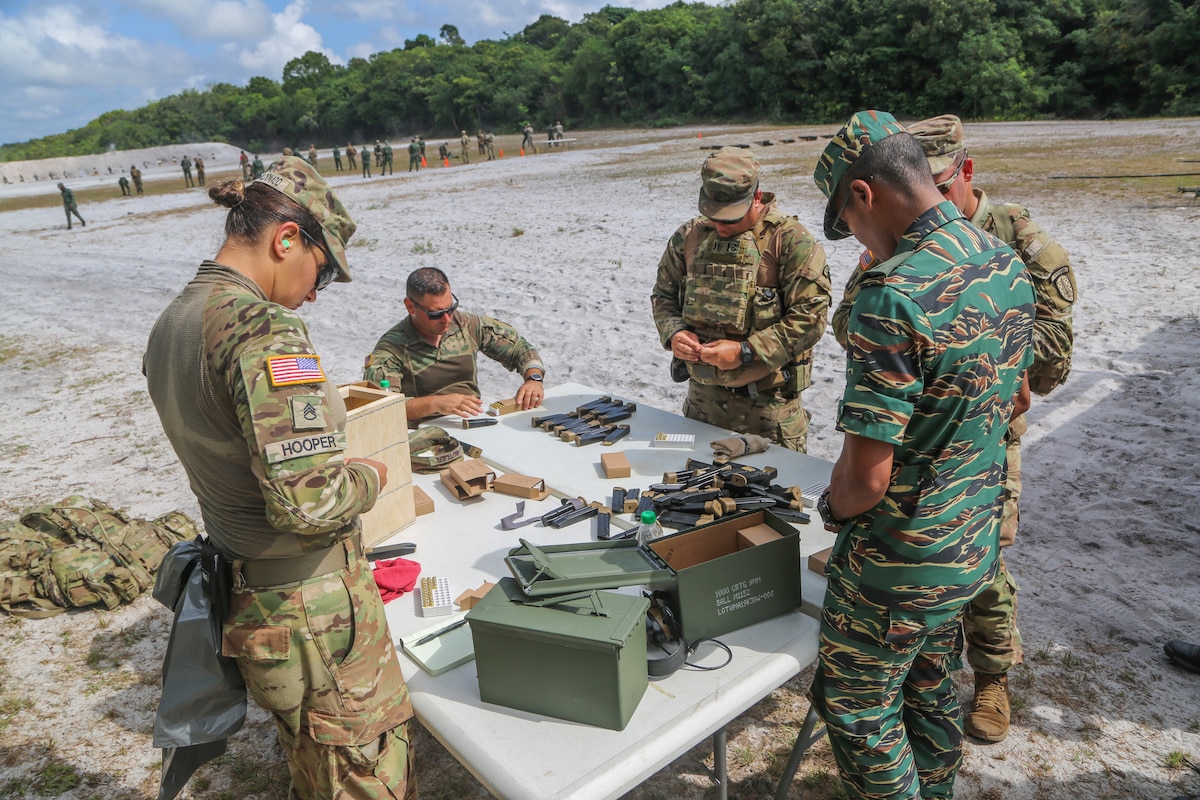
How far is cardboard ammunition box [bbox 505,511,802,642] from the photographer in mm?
2236

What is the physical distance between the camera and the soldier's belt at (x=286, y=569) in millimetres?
2064

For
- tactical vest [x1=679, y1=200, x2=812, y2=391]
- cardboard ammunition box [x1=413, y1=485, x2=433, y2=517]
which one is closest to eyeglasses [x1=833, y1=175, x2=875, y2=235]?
tactical vest [x1=679, y1=200, x2=812, y2=391]

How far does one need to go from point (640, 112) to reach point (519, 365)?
57.4 metres

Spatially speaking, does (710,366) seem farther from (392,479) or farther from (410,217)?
(410,217)

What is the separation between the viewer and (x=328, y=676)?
207cm

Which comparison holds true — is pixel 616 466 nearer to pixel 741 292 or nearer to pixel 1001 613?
pixel 741 292

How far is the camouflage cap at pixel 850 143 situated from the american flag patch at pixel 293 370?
1.41m

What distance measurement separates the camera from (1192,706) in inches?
130

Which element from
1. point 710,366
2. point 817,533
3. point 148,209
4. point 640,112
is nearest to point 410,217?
point 148,209

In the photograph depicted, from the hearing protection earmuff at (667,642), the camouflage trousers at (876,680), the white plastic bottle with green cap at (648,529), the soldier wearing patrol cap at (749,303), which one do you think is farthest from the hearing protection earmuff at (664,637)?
the soldier wearing patrol cap at (749,303)

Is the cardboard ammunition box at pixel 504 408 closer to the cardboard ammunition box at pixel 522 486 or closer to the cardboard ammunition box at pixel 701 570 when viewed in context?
the cardboard ammunition box at pixel 522 486

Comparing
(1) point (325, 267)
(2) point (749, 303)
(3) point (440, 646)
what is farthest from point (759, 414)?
(1) point (325, 267)

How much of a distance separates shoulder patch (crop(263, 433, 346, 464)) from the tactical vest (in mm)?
2458

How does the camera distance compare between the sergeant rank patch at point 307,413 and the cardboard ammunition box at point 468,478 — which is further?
the cardboard ammunition box at point 468,478
